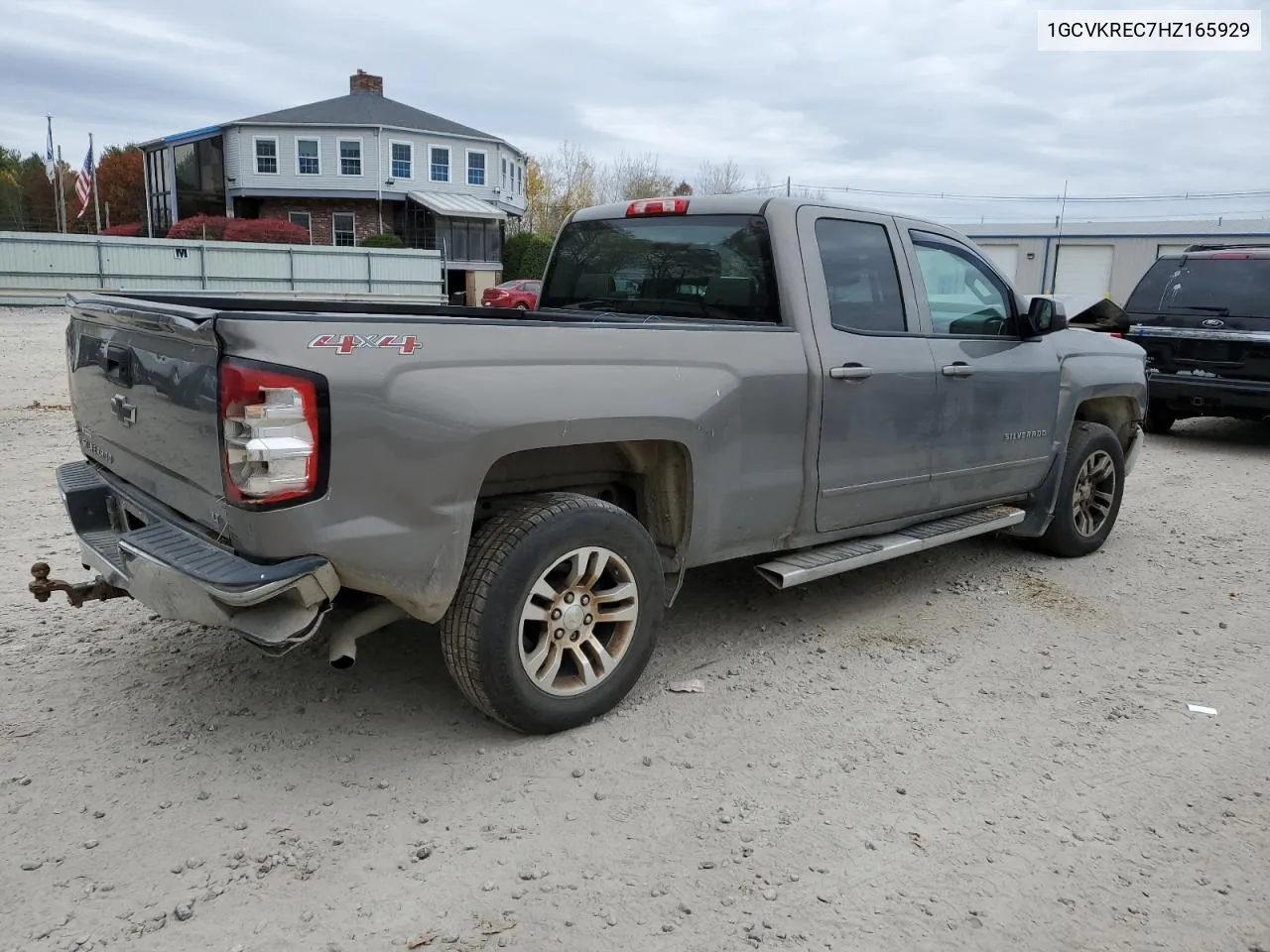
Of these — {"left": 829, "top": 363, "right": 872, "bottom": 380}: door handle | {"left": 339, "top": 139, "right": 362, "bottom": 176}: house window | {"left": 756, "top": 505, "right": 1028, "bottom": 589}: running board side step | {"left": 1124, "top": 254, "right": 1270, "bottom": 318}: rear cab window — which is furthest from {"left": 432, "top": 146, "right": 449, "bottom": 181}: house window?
{"left": 829, "top": 363, "right": 872, "bottom": 380}: door handle

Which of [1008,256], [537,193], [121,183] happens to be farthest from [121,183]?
[1008,256]

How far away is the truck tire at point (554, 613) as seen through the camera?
11.2 feet

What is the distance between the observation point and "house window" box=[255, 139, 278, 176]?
139ft

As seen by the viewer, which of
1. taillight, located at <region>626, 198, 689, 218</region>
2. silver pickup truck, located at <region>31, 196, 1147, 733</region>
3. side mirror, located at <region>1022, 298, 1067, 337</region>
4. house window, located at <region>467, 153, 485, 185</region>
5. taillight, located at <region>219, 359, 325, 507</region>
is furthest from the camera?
house window, located at <region>467, 153, 485, 185</region>

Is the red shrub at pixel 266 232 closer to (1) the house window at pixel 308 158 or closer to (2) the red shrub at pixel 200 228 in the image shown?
(2) the red shrub at pixel 200 228

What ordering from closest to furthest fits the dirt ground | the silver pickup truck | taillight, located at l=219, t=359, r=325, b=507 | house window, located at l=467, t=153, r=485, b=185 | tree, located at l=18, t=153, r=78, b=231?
the dirt ground, taillight, located at l=219, t=359, r=325, b=507, the silver pickup truck, house window, located at l=467, t=153, r=485, b=185, tree, located at l=18, t=153, r=78, b=231

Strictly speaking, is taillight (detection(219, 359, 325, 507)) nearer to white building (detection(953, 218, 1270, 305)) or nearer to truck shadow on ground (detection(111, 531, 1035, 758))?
truck shadow on ground (detection(111, 531, 1035, 758))

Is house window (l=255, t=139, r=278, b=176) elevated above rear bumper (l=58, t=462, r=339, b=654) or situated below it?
above

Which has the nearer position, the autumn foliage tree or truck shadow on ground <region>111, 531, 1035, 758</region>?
truck shadow on ground <region>111, 531, 1035, 758</region>

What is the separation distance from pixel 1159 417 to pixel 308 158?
38.8m

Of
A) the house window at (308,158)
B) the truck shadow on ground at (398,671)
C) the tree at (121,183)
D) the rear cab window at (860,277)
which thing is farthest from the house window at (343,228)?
the rear cab window at (860,277)

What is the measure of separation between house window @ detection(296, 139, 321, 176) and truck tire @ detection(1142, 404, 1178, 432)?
126ft

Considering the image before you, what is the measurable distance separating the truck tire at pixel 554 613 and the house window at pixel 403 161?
139 feet

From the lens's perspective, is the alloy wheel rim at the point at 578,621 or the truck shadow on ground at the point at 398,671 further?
the truck shadow on ground at the point at 398,671
